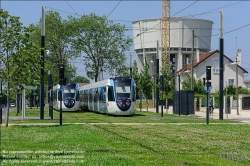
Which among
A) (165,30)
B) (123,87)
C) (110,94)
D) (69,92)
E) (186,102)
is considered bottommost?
(186,102)

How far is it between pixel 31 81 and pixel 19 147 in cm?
1255

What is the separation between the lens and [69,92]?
58.8m

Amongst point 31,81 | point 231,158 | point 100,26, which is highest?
point 100,26

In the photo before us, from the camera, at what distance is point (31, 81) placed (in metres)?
29.6

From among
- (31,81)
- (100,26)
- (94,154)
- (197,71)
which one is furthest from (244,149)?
(197,71)

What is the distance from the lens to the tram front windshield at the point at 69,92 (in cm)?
5862

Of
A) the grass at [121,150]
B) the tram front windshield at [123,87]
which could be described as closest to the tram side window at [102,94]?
the tram front windshield at [123,87]

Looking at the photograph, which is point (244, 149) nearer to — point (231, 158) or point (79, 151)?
point (231, 158)

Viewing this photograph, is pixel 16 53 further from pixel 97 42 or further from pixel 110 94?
pixel 97 42

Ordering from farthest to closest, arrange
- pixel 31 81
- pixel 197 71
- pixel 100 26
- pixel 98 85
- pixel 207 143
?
pixel 197 71
pixel 100 26
pixel 98 85
pixel 31 81
pixel 207 143

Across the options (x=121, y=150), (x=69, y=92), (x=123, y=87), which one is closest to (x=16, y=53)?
(x=121, y=150)

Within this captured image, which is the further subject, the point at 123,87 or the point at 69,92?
the point at 69,92

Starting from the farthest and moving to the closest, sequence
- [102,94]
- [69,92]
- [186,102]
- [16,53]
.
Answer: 1. [69,92]
2. [186,102]
3. [102,94]
4. [16,53]

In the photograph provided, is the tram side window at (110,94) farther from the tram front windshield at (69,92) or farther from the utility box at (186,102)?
the tram front windshield at (69,92)
